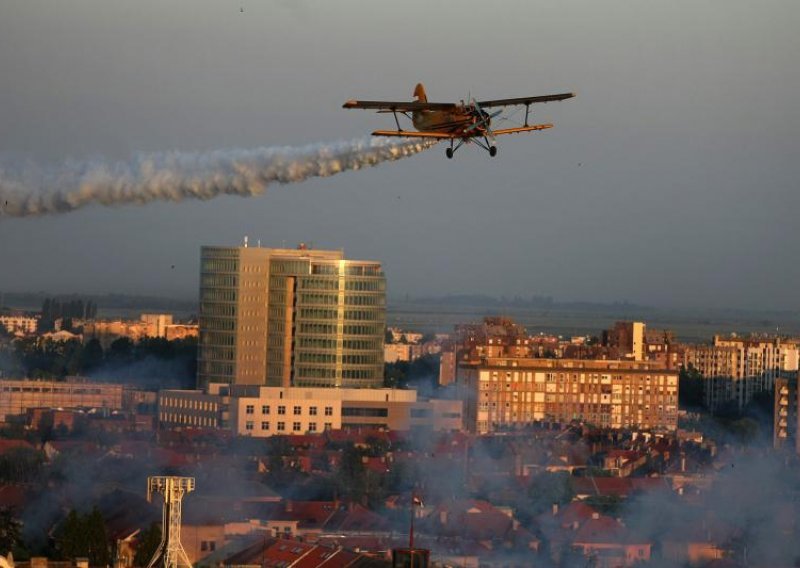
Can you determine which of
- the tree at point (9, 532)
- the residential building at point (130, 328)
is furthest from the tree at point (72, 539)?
the residential building at point (130, 328)

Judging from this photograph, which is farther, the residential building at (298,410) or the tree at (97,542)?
the residential building at (298,410)

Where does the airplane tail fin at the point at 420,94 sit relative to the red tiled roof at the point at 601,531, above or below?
above

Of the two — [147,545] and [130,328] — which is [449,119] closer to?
[147,545]

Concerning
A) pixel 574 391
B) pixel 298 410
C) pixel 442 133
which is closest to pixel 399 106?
pixel 442 133

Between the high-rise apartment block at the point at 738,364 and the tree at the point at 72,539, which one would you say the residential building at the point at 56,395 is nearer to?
the high-rise apartment block at the point at 738,364

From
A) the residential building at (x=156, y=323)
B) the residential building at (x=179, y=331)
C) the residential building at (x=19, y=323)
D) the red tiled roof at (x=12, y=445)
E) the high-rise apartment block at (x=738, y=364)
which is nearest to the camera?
the red tiled roof at (x=12, y=445)

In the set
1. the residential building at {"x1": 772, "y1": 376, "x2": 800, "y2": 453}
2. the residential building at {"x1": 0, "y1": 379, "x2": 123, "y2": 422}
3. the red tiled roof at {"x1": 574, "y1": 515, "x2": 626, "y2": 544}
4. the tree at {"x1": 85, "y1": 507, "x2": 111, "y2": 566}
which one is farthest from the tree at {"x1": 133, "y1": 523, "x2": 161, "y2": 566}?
the residential building at {"x1": 0, "y1": 379, "x2": 123, "y2": 422}

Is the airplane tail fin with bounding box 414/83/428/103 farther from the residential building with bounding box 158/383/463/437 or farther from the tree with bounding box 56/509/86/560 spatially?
the residential building with bounding box 158/383/463/437

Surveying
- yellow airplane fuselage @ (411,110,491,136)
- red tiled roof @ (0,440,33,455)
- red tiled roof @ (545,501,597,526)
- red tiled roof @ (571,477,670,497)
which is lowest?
red tiled roof @ (545,501,597,526)
